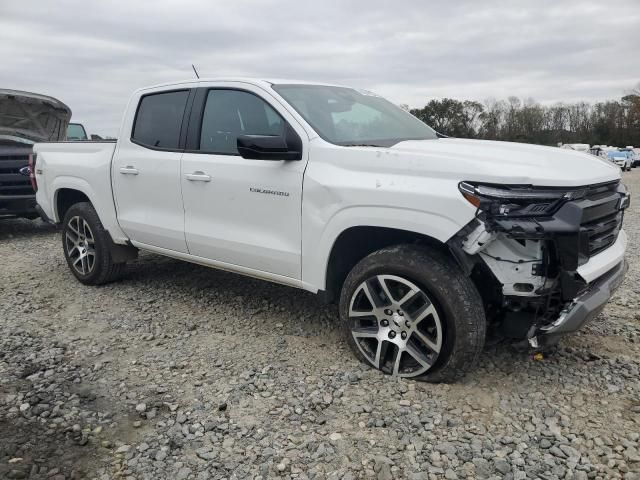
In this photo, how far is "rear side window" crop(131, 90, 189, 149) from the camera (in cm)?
452

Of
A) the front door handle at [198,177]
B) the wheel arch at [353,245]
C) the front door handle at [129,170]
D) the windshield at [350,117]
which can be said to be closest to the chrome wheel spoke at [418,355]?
the wheel arch at [353,245]

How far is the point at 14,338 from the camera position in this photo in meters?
4.18

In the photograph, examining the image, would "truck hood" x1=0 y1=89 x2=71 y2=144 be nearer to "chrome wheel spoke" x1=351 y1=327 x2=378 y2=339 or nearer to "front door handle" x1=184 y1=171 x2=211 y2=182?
"front door handle" x1=184 y1=171 x2=211 y2=182

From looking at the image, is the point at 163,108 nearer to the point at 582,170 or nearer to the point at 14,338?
the point at 14,338

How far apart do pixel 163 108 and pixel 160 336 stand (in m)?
1.96

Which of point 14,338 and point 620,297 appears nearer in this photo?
point 14,338

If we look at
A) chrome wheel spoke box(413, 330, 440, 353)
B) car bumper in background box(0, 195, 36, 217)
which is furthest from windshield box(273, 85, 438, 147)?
car bumper in background box(0, 195, 36, 217)

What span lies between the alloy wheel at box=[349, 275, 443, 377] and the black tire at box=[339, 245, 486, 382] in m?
0.03

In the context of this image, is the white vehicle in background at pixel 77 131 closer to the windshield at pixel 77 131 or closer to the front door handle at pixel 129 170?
the windshield at pixel 77 131

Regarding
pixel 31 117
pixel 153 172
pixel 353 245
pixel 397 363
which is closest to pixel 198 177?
pixel 153 172

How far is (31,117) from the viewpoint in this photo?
347 inches

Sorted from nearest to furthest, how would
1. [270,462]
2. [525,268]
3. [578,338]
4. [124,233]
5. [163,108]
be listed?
[270,462]
[525,268]
[578,338]
[163,108]
[124,233]

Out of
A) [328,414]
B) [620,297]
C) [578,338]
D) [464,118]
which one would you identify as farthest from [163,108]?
[464,118]

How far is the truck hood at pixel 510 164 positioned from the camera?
2818mm
